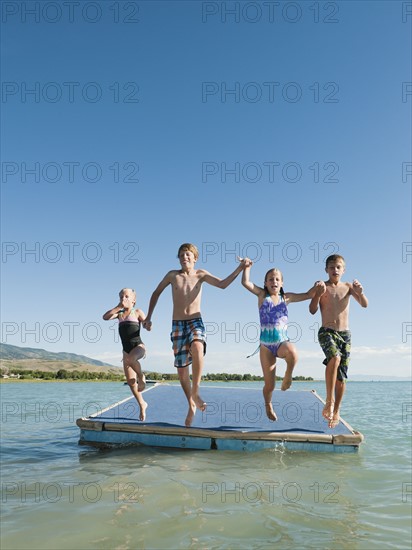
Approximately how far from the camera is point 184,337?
277 inches

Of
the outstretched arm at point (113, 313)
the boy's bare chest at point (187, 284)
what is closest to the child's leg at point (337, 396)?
the boy's bare chest at point (187, 284)

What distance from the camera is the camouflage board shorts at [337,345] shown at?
6.92 m

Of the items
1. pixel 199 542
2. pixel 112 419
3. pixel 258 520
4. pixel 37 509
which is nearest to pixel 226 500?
pixel 258 520

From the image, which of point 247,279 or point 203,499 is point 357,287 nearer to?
point 247,279

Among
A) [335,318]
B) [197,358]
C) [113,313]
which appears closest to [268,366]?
[197,358]

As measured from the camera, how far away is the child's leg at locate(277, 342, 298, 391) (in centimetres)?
636

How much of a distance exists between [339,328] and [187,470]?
3.25 metres

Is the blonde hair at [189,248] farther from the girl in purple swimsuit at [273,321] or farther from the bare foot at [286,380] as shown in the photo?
the bare foot at [286,380]

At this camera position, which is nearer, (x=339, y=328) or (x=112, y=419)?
(x=339, y=328)

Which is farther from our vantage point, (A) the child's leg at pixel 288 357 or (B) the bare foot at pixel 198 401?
(B) the bare foot at pixel 198 401

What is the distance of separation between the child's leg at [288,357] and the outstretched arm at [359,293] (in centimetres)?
133

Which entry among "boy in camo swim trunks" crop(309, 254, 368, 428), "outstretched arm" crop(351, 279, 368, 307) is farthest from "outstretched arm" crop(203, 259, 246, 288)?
"outstretched arm" crop(351, 279, 368, 307)

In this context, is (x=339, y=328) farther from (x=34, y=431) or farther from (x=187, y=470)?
(x=34, y=431)

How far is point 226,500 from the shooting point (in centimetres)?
563
